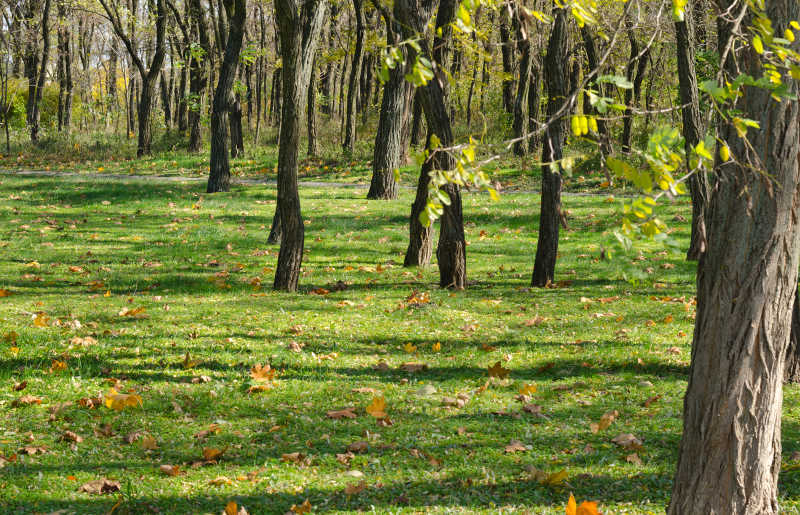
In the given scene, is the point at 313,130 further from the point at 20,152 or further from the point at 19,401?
the point at 19,401

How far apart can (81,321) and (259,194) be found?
13126mm

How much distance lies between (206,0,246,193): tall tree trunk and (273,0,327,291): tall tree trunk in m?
9.52

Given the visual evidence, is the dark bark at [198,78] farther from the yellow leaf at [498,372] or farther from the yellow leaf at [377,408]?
the yellow leaf at [377,408]

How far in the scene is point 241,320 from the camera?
8586mm

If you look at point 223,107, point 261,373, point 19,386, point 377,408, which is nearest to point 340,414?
point 377,408

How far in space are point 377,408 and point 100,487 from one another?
2.20 metres

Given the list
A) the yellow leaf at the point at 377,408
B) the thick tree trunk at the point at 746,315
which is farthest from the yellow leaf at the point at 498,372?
the thick tree trunk at the point at 746,315

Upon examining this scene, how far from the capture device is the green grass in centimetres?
452

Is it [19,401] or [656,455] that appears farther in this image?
[19,401]

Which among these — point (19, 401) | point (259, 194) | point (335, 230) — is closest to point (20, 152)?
point (259, 194)

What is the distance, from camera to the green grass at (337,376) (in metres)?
4.52

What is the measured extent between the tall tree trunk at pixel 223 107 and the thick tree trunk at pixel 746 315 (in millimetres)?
17438

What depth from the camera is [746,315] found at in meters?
3.40

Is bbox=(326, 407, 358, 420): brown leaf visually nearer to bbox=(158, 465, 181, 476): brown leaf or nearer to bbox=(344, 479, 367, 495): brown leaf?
bbox=(344, 479, 367, 495): brown leaf
